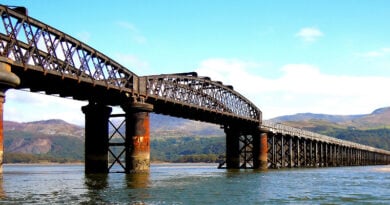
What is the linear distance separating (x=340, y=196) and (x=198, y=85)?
191ft

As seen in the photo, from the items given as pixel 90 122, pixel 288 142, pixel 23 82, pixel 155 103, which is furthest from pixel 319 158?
pixel 23 82

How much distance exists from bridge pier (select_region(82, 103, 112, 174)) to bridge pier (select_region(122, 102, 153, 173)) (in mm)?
4365

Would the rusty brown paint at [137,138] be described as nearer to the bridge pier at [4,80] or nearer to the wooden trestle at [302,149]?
the bridge pier at [4,80]

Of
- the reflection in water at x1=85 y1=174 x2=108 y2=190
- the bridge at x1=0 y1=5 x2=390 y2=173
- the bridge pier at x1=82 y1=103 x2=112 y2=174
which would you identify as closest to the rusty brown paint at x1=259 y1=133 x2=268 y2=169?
the bridge at x1=0 y1=5 x2=390 y2=173

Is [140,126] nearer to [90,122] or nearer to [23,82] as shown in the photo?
[90,122]

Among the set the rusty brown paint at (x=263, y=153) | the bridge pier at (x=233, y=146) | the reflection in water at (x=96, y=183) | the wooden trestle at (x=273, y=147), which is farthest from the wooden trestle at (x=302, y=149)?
the reflection in water at (x=96, y=183)

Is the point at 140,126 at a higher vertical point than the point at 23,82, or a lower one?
lower

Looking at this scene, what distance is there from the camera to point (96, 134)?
249 feet

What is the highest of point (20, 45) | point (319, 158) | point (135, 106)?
point (20, 45)

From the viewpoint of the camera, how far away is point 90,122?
249 ft

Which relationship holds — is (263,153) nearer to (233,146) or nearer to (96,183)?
(233,146)

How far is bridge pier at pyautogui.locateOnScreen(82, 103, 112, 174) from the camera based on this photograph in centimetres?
7588

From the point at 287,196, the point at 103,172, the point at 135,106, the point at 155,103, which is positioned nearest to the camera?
the point at 287,196

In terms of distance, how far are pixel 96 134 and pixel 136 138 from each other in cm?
665
